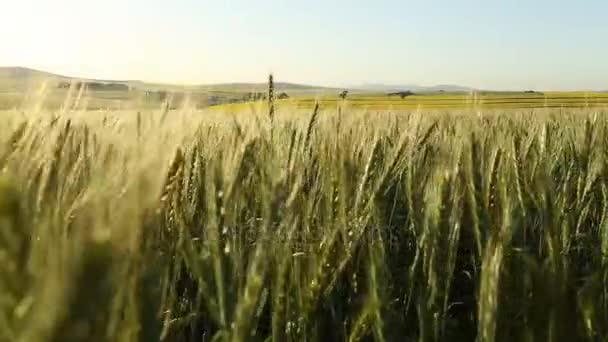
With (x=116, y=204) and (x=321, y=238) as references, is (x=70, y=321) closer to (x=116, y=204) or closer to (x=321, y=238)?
(x=116, y=204)

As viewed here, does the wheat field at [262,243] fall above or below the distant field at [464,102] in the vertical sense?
below

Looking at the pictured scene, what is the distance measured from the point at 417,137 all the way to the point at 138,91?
3.63ft

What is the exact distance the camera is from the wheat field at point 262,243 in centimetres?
35

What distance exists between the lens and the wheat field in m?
0.35

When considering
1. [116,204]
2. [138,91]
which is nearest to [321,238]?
[138,91]

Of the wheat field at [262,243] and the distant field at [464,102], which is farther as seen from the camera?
the distant field at [464,102]

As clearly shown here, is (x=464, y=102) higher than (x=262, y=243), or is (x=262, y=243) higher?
(x=464, y=102)

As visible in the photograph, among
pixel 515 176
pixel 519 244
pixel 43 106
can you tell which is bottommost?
pixel 519 244

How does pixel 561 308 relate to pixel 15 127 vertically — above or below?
below

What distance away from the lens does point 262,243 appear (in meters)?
0.70

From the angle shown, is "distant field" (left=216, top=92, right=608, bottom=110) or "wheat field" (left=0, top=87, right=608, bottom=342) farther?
"distant field" (left=216, top=92, right=608, bottom=110)

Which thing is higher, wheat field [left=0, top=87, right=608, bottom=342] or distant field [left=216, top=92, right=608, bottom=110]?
distant field [left=216, top=92, right=608, bottom=110]

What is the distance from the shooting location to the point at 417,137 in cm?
169

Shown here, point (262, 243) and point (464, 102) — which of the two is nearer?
point (262, 243)
